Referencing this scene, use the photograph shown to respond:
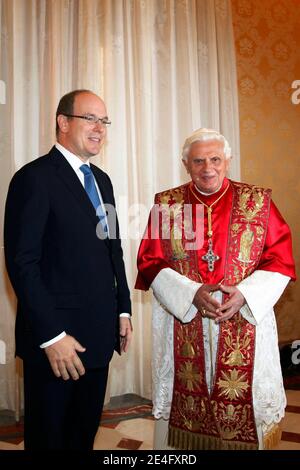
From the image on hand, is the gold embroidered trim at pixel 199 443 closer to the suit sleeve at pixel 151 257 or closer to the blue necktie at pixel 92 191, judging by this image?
the suit sleeve at pixel 151 257

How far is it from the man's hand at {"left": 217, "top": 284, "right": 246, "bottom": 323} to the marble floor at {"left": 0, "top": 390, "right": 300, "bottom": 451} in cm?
111

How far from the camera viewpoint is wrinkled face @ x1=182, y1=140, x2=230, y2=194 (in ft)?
8.02

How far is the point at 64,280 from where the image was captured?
1808mm

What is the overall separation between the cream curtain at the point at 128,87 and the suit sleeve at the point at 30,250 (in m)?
1.73

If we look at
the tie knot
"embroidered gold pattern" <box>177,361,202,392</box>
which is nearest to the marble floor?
"embroidered gold pattern" <box>177,361,202,392</box>

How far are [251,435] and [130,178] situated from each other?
2.24m

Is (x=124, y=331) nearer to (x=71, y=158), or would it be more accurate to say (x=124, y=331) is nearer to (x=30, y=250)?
(x=30, y=250)

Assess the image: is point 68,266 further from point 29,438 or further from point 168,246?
point 168,246

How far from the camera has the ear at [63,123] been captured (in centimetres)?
201

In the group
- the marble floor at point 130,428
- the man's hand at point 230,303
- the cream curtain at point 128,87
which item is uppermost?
the cream curtain at point 128,87

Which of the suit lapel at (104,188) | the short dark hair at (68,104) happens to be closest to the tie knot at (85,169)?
the suit lapel at (104,188)

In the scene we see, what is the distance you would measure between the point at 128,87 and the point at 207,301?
2250 millimetres

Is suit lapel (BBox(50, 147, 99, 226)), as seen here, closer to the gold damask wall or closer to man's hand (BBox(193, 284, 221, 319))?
man's hand (BBox(193, 284, 221, 319))

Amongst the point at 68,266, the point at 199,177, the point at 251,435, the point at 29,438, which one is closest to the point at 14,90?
the point at 199,177
